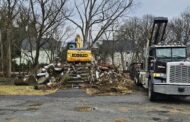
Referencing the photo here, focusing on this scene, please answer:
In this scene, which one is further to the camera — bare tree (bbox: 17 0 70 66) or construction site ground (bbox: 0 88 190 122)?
bare tree (bbox: 17 0 70 66)

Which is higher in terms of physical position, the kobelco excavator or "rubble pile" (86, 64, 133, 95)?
the kobelco excavator

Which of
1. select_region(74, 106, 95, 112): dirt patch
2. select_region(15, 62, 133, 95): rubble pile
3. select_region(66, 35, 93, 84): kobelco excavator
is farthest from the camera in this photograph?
select_region(66, 35, 93, 84): kobelco excavator

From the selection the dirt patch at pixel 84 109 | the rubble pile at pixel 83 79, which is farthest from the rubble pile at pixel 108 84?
the dirt patch at pixel 84 109

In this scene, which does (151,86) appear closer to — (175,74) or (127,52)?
(175,74)

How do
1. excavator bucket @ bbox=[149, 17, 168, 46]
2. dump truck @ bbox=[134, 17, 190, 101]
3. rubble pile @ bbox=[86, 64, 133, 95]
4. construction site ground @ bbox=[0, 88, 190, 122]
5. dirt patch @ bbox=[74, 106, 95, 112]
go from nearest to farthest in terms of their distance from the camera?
construction site ground @ bbox=[0, 88, 190, 122], dirt patch @ bbox=[74, 106, 95, 112], dump truck @ bbox=[134, 17, 190, 101], rubble pile @ bbox=[86, 64, 133, 95], excavator bucket @ bbox=[149, 17, 168, 46]

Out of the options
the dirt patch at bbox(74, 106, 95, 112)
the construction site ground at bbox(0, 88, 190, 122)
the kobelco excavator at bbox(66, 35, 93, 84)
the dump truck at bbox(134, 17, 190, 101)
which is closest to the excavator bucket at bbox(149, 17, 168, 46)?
the dump truck at bbox(134, 17, 190, 101)

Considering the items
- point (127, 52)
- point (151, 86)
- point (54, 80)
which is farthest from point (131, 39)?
point (151, 86)

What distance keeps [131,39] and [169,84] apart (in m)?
68.4

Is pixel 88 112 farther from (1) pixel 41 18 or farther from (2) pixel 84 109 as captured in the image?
(1) pixel 41 18

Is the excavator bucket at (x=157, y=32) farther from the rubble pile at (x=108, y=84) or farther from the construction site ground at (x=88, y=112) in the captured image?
the construction site ground at (x=88, y=112)

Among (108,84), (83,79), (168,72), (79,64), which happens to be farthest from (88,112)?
(79,64)

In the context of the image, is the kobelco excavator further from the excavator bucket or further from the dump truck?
the dump truck

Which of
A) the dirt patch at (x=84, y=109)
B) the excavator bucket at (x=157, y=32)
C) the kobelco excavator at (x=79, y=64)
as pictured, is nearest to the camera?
the dirt patch at (x=84, y=109)

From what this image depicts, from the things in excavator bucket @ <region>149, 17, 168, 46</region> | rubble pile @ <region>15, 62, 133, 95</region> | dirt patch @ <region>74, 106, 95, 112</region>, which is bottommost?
dirt patch @ <region>74, 106, 95, 112</region>
